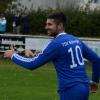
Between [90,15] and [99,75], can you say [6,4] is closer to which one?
[90,15]

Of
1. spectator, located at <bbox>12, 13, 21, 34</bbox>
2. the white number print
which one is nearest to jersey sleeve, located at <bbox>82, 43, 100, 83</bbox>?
the white number print

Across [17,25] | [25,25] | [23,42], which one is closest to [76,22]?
[17,25]

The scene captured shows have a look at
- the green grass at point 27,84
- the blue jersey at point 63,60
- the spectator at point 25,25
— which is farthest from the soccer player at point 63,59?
the spectator at point 25,25

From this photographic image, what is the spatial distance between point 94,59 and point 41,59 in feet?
2.78

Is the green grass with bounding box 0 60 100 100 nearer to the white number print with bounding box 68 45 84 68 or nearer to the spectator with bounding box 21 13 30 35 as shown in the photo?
the white number print with bounding box 68 45 84 68

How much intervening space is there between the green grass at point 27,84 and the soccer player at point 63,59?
7459 mm

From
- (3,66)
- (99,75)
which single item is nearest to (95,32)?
(3,66)

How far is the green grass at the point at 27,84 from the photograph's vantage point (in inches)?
607

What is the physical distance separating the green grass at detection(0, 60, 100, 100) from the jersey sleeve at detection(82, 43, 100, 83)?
22.7 ft

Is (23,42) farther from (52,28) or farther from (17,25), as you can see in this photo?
(52,28)

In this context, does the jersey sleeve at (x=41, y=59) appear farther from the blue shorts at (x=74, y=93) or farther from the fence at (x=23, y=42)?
the fence at (x=23, y=42)

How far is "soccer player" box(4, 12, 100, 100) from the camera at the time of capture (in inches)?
292

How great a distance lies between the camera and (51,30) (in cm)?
739

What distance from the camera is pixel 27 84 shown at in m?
18.3
